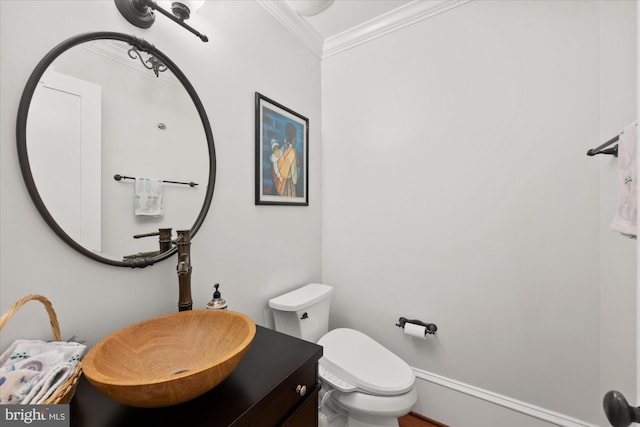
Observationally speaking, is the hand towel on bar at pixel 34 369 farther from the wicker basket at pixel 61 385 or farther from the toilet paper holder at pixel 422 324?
the toilet paper holder at pixel 422 324

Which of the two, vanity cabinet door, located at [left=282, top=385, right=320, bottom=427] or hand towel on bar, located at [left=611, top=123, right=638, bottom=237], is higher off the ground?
hand towel on bar, located at [left=611, top=123, right=638, bottom=237]

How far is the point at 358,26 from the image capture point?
1.79 meters

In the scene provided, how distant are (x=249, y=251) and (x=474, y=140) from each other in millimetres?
1402

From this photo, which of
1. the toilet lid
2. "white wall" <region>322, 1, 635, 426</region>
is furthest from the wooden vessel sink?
"white wall" <region>322, 1, 635, 426</region>

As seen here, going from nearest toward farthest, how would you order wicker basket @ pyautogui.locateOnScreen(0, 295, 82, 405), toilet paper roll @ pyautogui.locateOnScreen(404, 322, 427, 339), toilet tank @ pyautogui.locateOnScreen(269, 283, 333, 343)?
wicker basket @ pyautogui.locateOnScreen(0, 295, 82, 405)
toilet tank @ pyautogui.locateOnScreen(269, 283, 333, 343)
toilet paper roll @ pyautogui.locateOnScreen(404, 322, 427, 339)

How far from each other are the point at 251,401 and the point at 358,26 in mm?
2147

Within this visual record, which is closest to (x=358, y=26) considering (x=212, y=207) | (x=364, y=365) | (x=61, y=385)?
(x=212, y=207)

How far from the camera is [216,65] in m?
1.23

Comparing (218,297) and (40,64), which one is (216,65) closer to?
(40,64)

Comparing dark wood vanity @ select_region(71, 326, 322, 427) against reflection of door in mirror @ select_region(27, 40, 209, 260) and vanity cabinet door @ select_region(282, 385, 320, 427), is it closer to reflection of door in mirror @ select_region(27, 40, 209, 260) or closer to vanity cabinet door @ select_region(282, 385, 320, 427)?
vanity cabinet door @ select_region(282, 385, 320, 427)

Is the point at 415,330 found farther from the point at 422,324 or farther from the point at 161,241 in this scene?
the point at 161,241

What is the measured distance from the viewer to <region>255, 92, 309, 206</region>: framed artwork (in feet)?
4.78

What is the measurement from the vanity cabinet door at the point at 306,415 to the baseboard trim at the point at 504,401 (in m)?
1.04

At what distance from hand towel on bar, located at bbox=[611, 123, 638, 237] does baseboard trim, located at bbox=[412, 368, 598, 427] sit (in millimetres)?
Answer: 1040
